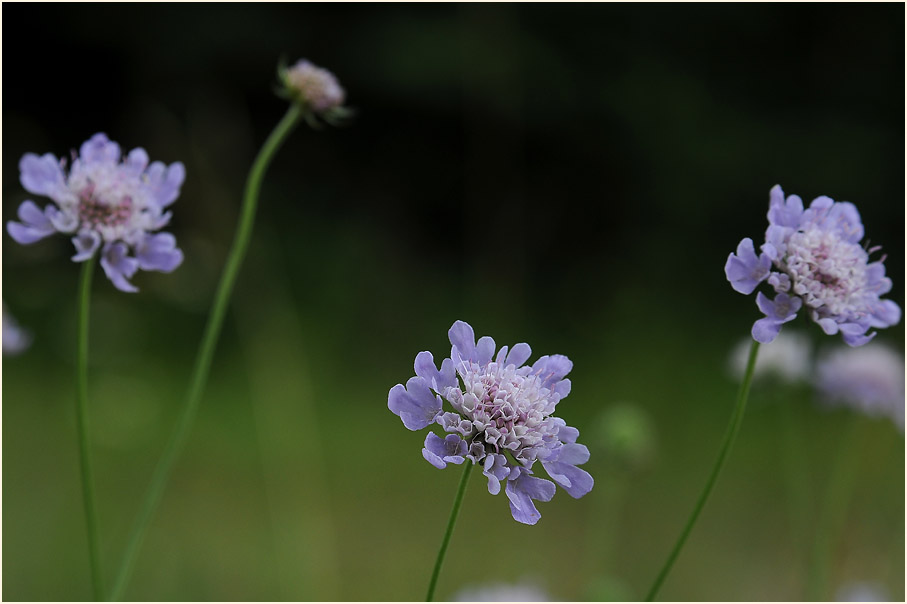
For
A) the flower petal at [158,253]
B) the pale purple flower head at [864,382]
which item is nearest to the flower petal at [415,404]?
the flower petal at [158,253]

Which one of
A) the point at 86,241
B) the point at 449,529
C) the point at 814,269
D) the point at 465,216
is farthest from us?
the point at 465,216

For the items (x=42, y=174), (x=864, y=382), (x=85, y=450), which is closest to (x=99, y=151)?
(x=42, y=174)

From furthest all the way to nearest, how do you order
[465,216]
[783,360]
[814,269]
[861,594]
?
1. [465,216]
2. [783,360]
3. [861,594]
4. [814,269]

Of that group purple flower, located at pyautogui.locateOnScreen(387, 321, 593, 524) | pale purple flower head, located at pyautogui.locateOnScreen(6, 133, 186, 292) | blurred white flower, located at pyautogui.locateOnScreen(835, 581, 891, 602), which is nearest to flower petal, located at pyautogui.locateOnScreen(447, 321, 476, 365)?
purple flower, located at pyautogui.locateOnScreen(387, 321, 593, 524)

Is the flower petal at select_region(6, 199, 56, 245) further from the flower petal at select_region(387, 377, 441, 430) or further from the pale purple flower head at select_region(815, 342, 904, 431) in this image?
the pale purple flower head at select_region(815, 342, 904, 431)

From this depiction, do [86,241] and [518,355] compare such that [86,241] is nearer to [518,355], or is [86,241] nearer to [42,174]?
[42,174]
